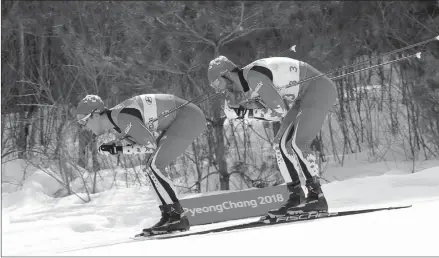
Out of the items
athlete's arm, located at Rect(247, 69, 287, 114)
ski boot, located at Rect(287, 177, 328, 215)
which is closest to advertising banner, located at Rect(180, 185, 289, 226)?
ski boot, located at Rect(287, 177, 328, 215)

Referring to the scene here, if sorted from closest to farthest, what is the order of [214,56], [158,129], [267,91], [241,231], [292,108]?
1. [241,231]
2. [267,91]
3. [292,108]
4. [158,129]
5. [214,56]

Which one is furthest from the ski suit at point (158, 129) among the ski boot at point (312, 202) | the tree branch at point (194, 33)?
the tree branch at point (194, 33)

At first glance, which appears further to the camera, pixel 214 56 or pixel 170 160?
pixel 214 56

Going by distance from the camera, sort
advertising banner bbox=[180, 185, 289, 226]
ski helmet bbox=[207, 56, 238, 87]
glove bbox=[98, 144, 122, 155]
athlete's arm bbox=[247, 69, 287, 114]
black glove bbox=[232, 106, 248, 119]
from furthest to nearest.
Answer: advertising banner bbox=[180, 185, 289, 226]
glove bbox=[98, 144, 122, 155]
black glove bbox=[232, 106, 248, 119]
ski helmet bbox=[207, 56, 238, 87]
athlete's arm bbox=[247, 69, 287, 114]

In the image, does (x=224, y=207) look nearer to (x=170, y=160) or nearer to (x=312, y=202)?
(x=170, y=160)

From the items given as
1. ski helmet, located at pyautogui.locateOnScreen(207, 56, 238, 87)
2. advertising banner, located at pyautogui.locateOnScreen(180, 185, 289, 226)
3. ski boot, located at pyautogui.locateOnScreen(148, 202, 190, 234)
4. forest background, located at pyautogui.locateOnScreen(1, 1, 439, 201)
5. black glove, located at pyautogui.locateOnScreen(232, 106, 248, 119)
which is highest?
forest background, located at pyautogui.locateOnScreen(1, 1, 439, 201)

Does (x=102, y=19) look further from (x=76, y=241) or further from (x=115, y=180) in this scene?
(x=76, y=241)

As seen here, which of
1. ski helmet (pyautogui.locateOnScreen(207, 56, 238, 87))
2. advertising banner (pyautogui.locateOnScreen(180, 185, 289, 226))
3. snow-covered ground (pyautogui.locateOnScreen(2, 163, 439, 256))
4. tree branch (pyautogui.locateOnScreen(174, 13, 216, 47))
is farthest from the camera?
tree branch (pyautogui.locateOnScreen(174, 13, 216, 47))

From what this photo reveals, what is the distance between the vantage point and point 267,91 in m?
5.96

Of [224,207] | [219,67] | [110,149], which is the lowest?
[224,207]

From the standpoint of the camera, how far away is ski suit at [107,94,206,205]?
253 inches

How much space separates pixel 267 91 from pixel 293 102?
0.48 metres

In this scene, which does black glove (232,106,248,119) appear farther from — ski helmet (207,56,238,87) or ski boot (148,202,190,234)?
ski boot (148,202,190,234)

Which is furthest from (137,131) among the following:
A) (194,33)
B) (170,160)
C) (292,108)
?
(194,33)
